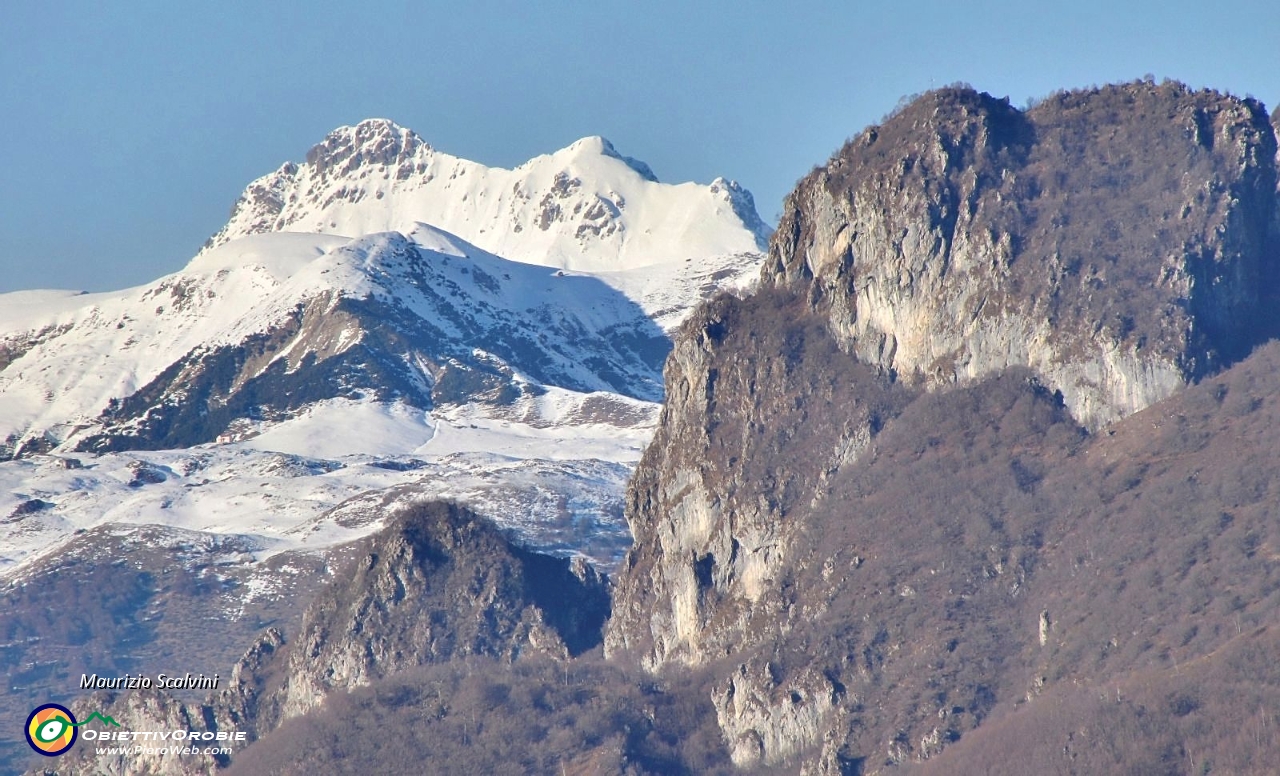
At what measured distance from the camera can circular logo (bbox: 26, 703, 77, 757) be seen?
17575 cm

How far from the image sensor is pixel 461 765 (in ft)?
611

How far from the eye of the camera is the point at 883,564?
195625mm

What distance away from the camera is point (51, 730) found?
181125 millimetres

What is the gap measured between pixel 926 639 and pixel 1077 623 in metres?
11.5

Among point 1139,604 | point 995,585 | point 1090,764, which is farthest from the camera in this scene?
point 995,585

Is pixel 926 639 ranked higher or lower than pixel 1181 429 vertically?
lower

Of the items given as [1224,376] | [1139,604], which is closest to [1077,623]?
[1139,604]

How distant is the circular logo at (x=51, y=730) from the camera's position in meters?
176

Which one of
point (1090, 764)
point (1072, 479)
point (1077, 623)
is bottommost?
point (1090, 764)

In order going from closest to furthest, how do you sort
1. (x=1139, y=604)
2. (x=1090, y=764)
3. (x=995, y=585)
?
(x=1090, y=764), (x=1139, y=604), (x=995, y=585)

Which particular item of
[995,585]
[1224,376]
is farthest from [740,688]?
[1224,376]

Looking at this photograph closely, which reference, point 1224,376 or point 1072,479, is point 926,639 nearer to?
point 1072,479

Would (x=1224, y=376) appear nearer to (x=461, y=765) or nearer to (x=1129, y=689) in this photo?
(x=1129, y=689)

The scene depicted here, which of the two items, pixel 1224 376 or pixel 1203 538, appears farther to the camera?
pixel 1224 376
